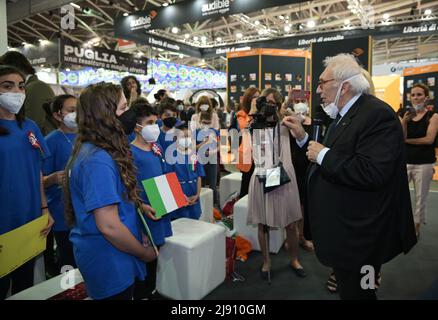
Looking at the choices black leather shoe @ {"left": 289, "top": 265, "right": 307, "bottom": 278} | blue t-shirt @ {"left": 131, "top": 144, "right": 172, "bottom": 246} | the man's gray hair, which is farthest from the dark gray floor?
the man's gray hair

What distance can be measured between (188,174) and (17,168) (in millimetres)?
1616

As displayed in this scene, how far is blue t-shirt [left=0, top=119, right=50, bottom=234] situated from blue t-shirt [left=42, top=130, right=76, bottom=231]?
36 cm

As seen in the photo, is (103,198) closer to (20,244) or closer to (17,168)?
(20,244)

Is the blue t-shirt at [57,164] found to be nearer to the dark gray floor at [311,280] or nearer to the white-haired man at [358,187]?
the dark gray floor at [311,280]

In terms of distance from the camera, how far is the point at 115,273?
136 cm

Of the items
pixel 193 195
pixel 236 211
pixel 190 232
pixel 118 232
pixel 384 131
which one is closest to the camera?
pixel 118 232

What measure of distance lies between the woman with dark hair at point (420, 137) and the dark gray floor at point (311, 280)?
2.61 ft

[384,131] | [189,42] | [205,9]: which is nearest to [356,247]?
[384,131]

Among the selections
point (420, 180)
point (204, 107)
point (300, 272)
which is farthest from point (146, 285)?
point (420, 180)

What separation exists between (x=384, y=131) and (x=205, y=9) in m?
6.26

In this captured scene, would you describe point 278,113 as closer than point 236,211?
Yes

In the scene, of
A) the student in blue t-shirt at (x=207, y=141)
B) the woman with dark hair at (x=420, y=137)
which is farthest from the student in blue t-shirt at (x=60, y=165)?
the woman with dark hair at (x=420, y=137)

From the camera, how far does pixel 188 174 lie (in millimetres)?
3209

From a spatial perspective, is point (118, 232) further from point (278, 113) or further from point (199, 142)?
point (199, 142)
